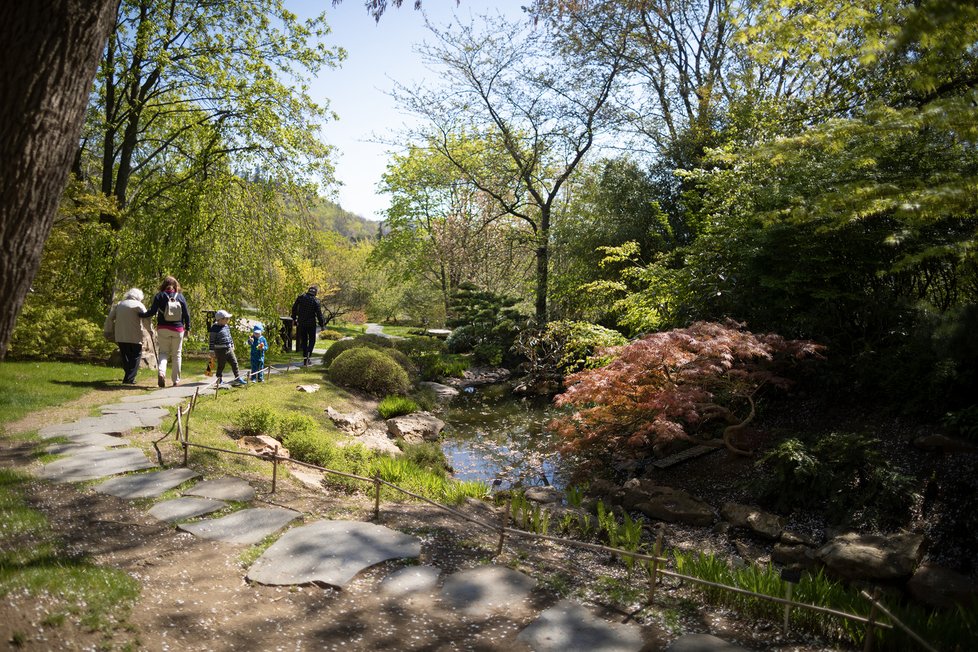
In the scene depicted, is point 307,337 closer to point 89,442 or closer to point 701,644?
point 89,442

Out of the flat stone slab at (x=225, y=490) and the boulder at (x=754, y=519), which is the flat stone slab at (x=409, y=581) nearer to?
the flat stone slab at (x=225, y=490)

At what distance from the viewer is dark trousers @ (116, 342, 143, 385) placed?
31.9 feet

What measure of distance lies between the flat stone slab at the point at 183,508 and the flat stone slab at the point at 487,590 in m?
2.13

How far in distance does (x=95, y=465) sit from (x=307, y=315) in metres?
8.38

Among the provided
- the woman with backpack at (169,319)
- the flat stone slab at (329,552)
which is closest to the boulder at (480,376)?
the woman with backpack at (169,319)

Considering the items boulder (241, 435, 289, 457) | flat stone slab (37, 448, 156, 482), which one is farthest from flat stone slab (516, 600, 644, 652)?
boulder (241, 435, 289, 457)

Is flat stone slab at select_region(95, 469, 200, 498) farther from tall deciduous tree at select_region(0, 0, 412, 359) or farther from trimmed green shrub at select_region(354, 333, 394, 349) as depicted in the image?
trimmed green shrub at select_region(354, 333, 394, 349)

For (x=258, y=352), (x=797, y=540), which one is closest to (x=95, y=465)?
(x=258, y=352)

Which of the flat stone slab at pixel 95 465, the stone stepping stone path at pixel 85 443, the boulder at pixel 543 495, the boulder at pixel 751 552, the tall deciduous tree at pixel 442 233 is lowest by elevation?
the boulder at pixel 543 495

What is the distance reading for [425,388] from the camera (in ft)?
47.0

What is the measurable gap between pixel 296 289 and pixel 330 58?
6.35 m

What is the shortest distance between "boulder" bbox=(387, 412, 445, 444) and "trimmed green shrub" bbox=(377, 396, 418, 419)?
148mm

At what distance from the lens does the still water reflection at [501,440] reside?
895 cm

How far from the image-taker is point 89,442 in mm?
6133
